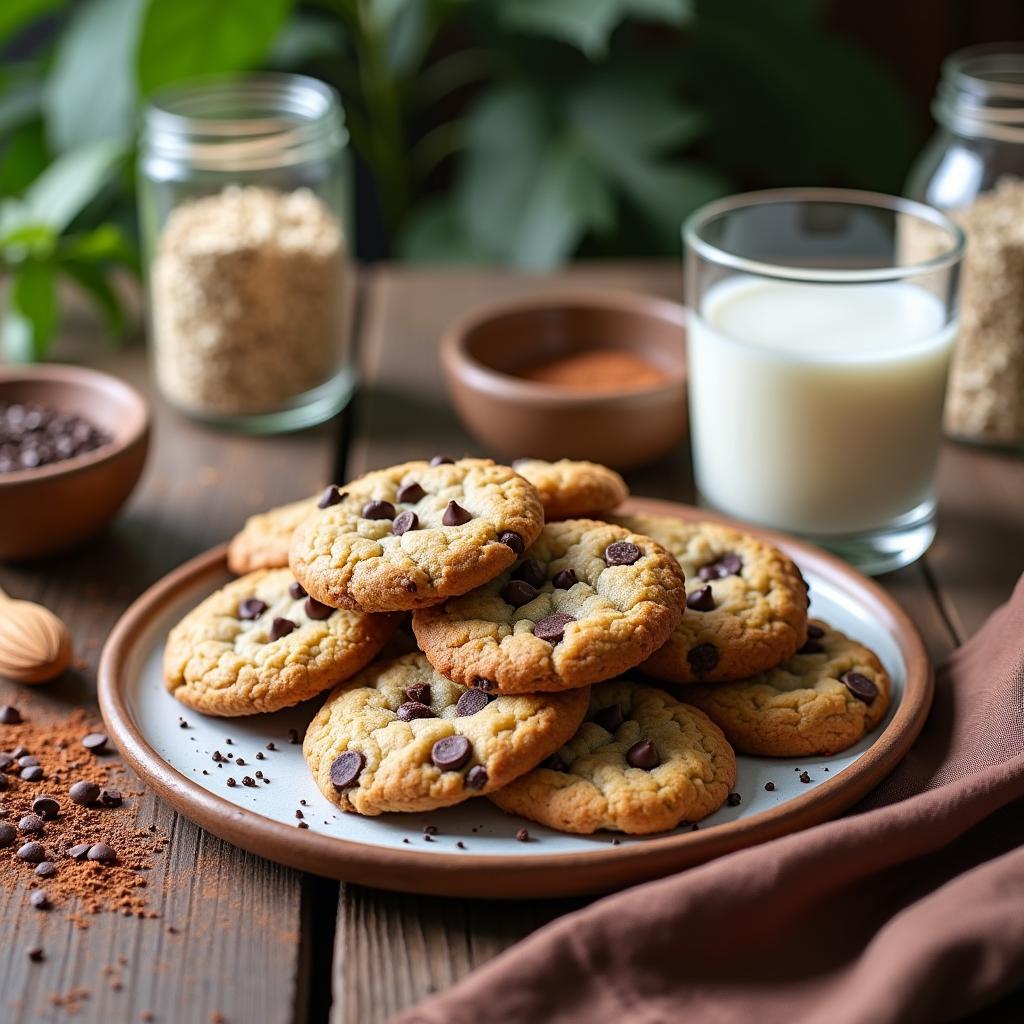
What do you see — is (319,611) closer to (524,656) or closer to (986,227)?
(524,656)

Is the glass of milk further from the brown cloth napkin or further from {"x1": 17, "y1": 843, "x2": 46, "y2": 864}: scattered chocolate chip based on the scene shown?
{"x1": 17, "y1": 843, "x2": 46, "y2": 864}: scattered chocolate chip

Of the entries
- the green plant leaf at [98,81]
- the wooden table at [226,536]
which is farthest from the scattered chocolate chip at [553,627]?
the green plant leaf at [98,81]

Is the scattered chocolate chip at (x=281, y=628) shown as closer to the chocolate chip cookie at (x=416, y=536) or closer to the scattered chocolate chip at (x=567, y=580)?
the chocolate chip cookie at (x=416, y=536)

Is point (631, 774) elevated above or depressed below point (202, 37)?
below

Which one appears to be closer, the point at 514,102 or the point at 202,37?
the point at 202,37

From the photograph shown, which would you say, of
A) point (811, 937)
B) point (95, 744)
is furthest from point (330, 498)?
point (811, 937)

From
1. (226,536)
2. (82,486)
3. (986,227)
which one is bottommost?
(226,536)

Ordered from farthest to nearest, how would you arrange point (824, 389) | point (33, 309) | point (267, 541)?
point (33, 309) → point (824, 389) → point (267, 541)
